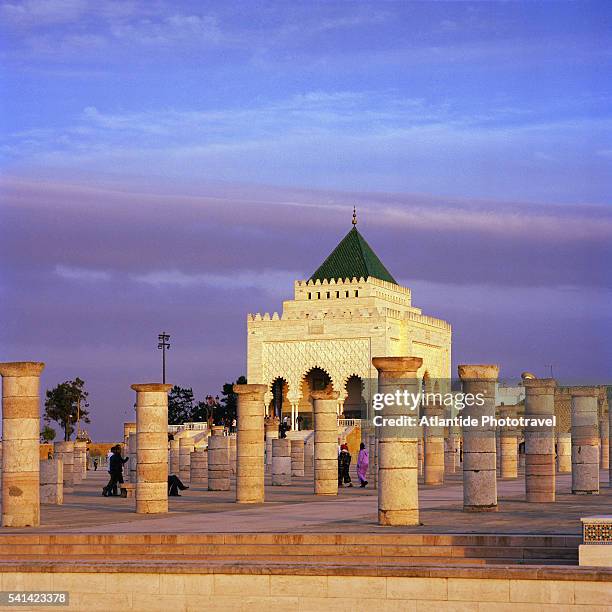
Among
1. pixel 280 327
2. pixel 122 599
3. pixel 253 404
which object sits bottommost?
pixel 122 599

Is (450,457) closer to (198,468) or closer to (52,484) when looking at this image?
(198,468)

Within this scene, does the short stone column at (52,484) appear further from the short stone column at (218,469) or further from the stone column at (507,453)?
the stone column at (507,453)

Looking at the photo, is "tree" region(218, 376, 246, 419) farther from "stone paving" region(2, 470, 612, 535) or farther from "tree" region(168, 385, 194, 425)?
"stone paving" region(2, 470, 612, 535)

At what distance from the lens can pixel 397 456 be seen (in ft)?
43.7

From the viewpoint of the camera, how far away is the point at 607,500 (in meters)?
17.6

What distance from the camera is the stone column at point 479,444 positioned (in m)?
15.1

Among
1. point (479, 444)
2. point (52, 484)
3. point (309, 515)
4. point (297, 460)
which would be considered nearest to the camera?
point (309, 515)

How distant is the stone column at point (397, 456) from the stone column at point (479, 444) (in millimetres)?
1867

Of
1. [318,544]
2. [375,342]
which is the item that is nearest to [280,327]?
[375,342]

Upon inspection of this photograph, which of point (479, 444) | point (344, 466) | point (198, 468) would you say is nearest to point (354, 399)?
point (198, 468)

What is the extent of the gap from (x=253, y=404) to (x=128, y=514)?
10.7 feet

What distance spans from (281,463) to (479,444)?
9.37 m

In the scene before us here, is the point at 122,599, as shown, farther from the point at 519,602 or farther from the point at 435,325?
the point at 435,325

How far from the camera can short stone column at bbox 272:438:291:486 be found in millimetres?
24312
